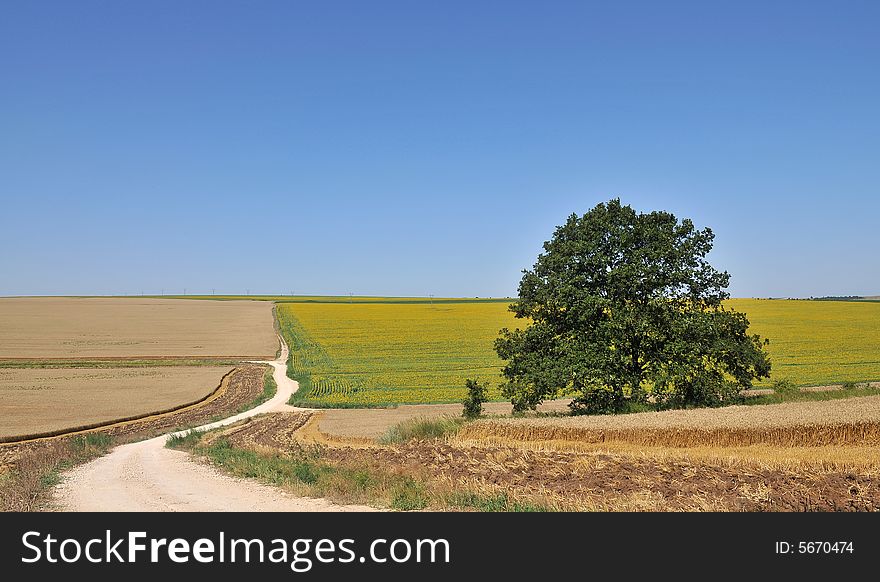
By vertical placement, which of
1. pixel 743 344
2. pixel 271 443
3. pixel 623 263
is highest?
pixel 623 263

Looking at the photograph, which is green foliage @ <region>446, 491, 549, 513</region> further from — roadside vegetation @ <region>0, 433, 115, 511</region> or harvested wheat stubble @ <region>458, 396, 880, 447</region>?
harvested wheat stubble @ <region>458, 396, 880, 447</region>

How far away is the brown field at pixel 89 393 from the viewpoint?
39.7 m

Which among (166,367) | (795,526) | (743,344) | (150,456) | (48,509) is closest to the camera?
(795,526)

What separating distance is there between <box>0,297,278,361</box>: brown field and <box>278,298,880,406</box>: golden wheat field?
7.13 meters

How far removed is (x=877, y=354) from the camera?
62781mm

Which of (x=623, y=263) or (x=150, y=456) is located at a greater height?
(x=623, y=263)

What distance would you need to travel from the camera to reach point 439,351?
74.6 meters

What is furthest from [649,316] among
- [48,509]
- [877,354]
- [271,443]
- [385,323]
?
[385,323]

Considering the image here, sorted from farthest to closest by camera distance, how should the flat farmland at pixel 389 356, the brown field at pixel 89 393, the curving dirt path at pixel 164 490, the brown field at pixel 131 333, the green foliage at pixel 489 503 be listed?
the brown field at pixel 131 333
the flat farmland at pixel 389 356
the brown field at pixel 89 393
the curving dirt path at pixel 164 490
the green foliage at pixel 489 503

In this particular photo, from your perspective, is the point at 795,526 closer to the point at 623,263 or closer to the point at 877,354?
the point at 623,263

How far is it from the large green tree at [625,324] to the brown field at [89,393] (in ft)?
81.7

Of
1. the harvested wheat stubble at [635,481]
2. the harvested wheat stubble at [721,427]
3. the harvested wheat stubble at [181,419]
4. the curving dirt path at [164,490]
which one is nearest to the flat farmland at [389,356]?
the harvested wheat stubble at [181,419]

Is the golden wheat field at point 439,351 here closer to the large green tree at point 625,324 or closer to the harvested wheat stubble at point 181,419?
the harvested wheat stubble at point 181,419

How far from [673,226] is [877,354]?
137 ft
